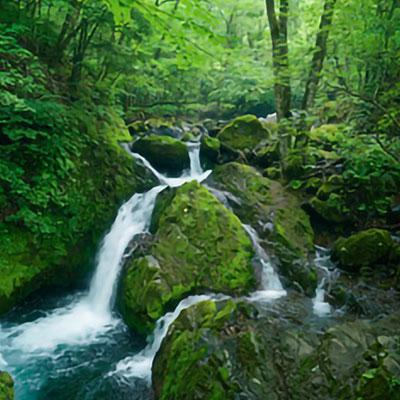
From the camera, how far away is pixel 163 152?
938 cm

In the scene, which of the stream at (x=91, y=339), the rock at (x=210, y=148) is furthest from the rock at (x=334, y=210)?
the rock at (x=210, y=148)

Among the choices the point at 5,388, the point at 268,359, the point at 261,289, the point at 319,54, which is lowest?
the point at 261,289

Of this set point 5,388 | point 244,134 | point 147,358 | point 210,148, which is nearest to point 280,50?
point 210,148

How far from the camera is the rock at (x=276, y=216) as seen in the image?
5694mm

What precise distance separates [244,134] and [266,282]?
22.9ft

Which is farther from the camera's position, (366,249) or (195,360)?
(366,249)

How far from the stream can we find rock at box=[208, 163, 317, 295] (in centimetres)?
30

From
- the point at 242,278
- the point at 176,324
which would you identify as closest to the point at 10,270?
the point at 176,324

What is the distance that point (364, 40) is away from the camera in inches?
167

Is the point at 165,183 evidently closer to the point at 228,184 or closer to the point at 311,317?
the point at 228,184

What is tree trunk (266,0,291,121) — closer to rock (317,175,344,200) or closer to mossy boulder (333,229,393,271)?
rock (317,175,344,200)

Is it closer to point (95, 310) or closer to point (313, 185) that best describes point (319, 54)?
point (313, 185)

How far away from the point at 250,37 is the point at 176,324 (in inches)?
895

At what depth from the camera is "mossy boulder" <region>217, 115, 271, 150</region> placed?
35.7 feet
